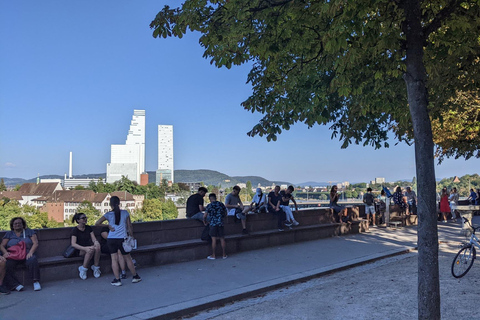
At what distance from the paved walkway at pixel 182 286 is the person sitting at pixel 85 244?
0.69 feet

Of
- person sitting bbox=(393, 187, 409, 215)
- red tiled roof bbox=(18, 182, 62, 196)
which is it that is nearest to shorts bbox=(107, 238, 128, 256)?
person sitting bbox=(393, 187, 409, 215)

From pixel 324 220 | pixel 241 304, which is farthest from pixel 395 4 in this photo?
pixel 324 220

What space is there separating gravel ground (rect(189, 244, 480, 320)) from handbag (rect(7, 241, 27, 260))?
11.7ft

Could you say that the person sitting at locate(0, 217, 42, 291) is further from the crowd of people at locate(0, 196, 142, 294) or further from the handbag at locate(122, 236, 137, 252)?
the handbag at locate(122, 236, 137, 252)

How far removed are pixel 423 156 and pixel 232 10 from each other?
385 centimetres

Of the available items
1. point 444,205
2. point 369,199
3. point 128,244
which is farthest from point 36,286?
point 444,205

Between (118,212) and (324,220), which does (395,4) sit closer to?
(118,212)

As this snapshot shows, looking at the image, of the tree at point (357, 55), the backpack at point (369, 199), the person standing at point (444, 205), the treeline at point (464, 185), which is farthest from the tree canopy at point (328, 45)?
the treeline at point (464, 185)

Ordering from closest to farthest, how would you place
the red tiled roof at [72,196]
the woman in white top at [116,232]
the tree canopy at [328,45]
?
the tree canopy at [328,45] < the woman in white top at [116,232] < the red tiled roof at [72,196]

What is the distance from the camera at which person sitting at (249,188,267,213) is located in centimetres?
1380

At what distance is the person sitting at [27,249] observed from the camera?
7.54 meters

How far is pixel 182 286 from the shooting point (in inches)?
318

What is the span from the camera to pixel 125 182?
172 m

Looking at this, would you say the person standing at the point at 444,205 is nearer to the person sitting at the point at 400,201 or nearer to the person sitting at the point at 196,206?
the person sitting at the point at 400,201
